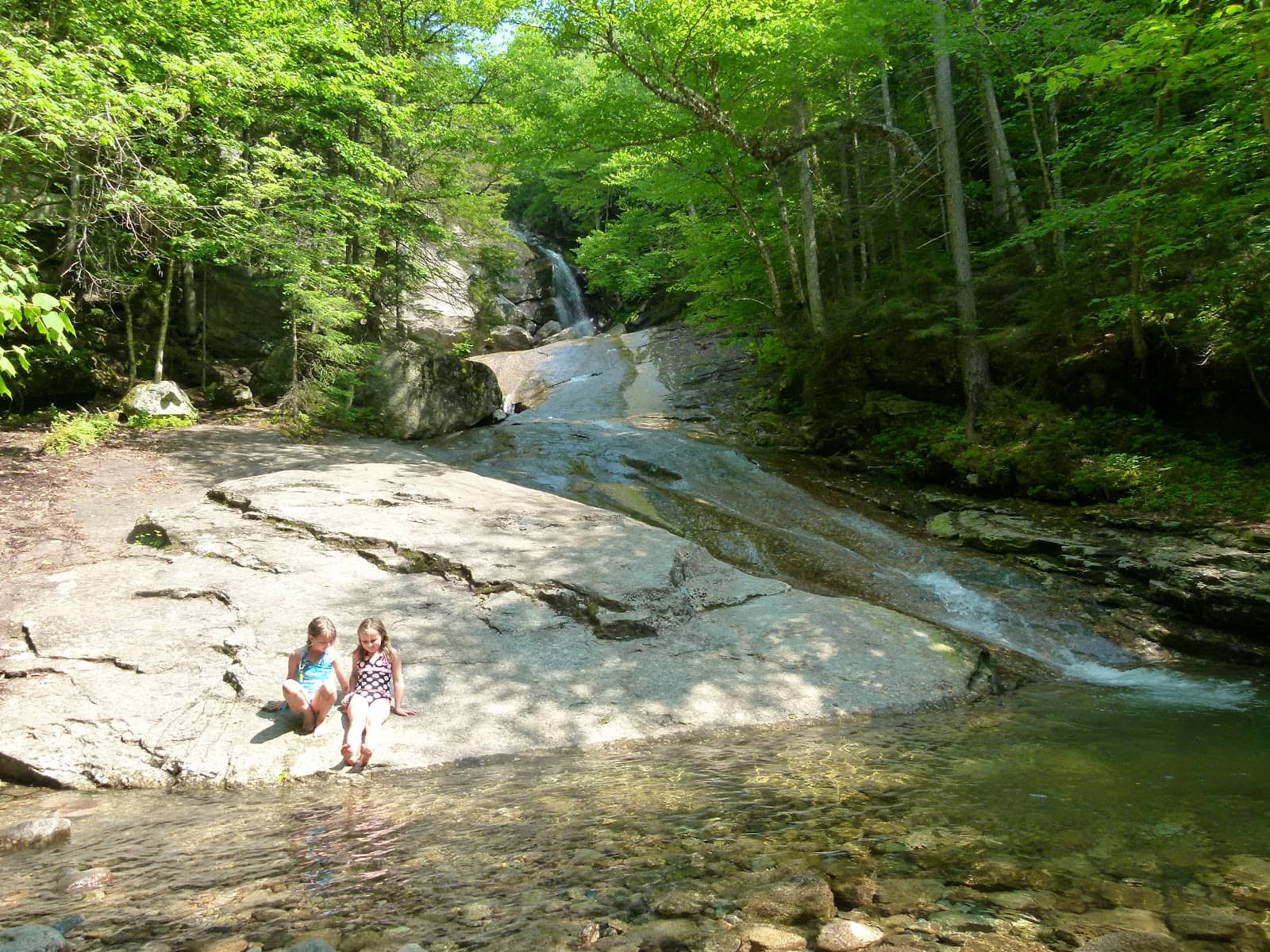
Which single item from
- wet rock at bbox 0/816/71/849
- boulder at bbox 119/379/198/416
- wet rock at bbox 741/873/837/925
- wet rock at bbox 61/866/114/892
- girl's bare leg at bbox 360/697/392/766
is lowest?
girl's bare leg at bbox 360/697/392/766

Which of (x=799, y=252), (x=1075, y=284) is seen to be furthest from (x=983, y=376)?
(x=799, y=252)

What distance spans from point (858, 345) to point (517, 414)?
34.0 ft

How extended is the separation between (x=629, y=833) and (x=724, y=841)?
0.48m

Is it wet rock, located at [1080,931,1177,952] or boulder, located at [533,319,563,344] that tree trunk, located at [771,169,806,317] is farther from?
boulder, located at [533,319,563,344]

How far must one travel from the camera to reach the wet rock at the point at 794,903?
2777 mm

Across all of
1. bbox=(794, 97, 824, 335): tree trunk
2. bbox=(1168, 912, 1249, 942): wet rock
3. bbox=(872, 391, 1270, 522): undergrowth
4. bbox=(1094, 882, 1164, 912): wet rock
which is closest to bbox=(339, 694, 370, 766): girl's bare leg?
bbox=(1094, 882, 1164, 912): wet rock

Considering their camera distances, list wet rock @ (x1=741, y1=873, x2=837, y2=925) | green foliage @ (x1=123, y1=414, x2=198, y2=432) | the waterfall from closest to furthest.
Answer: wet rock @ (x1=741, y1=873, x2=837, y2=925)
green foliage @ (x1=123, y1=414, x2=198, y2=432)
the waterfall

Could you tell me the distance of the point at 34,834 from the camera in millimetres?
3740

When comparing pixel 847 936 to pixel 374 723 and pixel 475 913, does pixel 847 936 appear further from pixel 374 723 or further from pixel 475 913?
pixel 374 723

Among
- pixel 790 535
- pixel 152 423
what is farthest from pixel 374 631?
pixel 152 423

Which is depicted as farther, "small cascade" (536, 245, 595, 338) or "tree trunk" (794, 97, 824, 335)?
"small cascade" (536, 245, 595, 338)

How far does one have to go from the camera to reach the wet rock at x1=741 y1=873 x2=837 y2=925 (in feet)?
9.11

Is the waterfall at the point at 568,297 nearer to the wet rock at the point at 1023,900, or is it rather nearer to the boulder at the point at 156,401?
the boulder at the point at 156,401

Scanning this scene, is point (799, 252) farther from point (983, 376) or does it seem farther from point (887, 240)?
point (983, 376)
